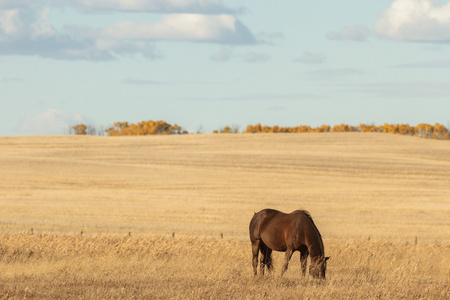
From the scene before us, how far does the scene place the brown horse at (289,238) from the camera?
41.4 feet

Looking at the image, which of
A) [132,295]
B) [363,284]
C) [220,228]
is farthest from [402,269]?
[220,228]

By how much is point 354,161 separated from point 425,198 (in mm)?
21544

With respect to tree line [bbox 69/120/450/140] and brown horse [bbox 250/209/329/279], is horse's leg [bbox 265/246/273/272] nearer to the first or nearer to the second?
brown horse [bbox 250/209/329/279]

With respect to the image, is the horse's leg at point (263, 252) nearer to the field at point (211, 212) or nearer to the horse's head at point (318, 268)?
the field at point (211, 212)

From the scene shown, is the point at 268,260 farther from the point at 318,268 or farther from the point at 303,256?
the point at 318,268

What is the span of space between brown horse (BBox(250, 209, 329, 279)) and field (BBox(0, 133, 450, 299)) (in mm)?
376

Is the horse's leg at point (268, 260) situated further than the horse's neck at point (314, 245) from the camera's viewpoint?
Yes

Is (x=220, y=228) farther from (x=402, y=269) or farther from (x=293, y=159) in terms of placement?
(x=293, y=159)

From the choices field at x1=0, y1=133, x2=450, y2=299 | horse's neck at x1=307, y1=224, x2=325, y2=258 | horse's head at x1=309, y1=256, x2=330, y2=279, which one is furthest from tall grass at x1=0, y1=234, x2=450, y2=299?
horse's neck at x1=307, y1=224, x2=325, y2=258

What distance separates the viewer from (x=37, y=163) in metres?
65.2

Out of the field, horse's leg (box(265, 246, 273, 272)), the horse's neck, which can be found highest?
the horse's neck

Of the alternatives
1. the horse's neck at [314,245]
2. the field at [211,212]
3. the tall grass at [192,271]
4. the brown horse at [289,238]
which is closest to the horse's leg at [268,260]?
the brown horse at [289,238]

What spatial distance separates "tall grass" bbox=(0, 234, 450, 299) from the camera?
416 inches

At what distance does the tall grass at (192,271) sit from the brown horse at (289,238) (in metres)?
0.41
